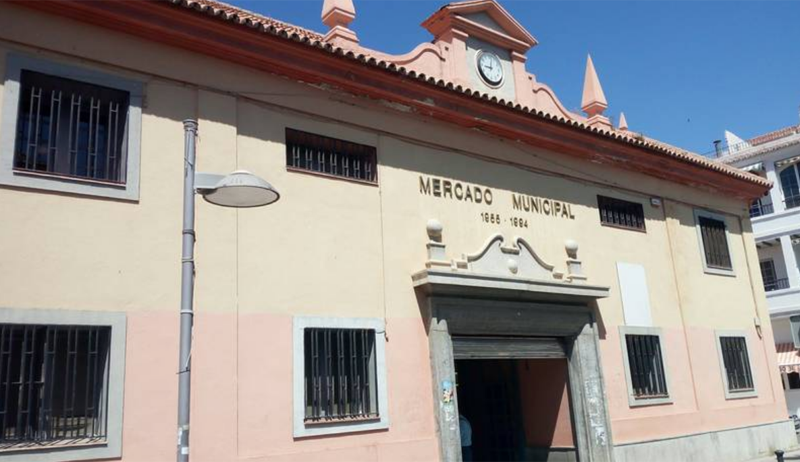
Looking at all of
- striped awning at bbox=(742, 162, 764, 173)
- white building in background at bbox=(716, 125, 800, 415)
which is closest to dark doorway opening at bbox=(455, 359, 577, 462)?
white building in background at bbox=(716, 125, 800, 415)

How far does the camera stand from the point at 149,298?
7.67 m

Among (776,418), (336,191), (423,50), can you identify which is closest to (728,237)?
(776,418)

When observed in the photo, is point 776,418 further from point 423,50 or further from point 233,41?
point 233,41

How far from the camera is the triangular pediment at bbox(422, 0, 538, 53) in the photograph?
484 inches

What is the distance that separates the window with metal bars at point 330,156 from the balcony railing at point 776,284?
74.9 ft

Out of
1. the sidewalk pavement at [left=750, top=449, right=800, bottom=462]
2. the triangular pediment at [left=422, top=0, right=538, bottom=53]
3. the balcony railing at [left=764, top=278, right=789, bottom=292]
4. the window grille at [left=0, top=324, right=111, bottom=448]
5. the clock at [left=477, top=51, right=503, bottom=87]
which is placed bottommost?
the sidewalk pavement at [left=750, top=449, right=800, bottom=462]

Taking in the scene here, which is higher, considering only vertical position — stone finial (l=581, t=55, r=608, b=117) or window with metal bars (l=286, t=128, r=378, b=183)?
stone finial (l=581, t=55, r=608, b=117)

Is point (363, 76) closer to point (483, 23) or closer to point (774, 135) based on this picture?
point (483, 23)

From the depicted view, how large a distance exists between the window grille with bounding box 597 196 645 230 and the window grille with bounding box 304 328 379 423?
20.1 feet

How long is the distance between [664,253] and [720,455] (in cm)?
405

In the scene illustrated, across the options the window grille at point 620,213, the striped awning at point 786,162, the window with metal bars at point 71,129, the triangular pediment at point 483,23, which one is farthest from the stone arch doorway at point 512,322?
the striped awning at point 786,162

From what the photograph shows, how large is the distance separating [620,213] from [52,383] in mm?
10514

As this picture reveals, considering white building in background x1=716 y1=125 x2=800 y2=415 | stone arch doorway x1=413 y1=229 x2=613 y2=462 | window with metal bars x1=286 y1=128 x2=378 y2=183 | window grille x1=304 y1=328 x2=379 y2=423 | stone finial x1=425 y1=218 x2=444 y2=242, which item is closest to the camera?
window grille x1=304 y1=328 x2=379 y2=423

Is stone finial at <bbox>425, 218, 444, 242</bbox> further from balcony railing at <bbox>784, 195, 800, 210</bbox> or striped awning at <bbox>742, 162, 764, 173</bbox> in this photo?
balcony railing at <bbox>784, 195, 800, 210</bbox>
